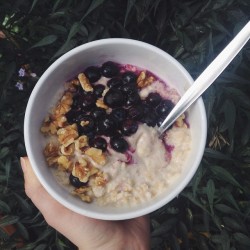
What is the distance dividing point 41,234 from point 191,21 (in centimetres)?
56

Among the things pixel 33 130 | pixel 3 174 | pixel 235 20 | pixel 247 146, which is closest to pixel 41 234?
pixel 3 174

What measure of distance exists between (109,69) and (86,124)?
0.10m

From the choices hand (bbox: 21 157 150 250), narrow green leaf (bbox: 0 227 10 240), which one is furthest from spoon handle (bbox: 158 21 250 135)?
narrow green leaf (bbox: 0 227 10 240)

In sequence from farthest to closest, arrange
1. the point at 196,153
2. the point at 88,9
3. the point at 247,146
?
the point at 247,146 < the point at 88,9 < the point at 196,153

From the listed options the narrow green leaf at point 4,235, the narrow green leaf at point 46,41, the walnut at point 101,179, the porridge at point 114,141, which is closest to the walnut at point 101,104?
the porridge at point 114,141

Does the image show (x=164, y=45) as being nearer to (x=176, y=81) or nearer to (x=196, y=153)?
(x=176, y=81)

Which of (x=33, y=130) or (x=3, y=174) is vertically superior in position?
(x=33, y=130)

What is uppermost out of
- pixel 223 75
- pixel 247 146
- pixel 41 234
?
pixel 223 75

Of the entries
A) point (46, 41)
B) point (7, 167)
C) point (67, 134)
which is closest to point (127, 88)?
point (67, 134)

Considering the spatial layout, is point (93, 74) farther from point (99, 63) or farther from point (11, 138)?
point (11, 138)

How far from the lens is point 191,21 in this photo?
0.90 m

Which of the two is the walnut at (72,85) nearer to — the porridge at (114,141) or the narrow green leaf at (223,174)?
the porridge at (114,141)

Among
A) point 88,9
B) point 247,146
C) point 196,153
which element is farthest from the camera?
point 247,146

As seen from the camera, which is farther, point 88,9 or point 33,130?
point 88,9
